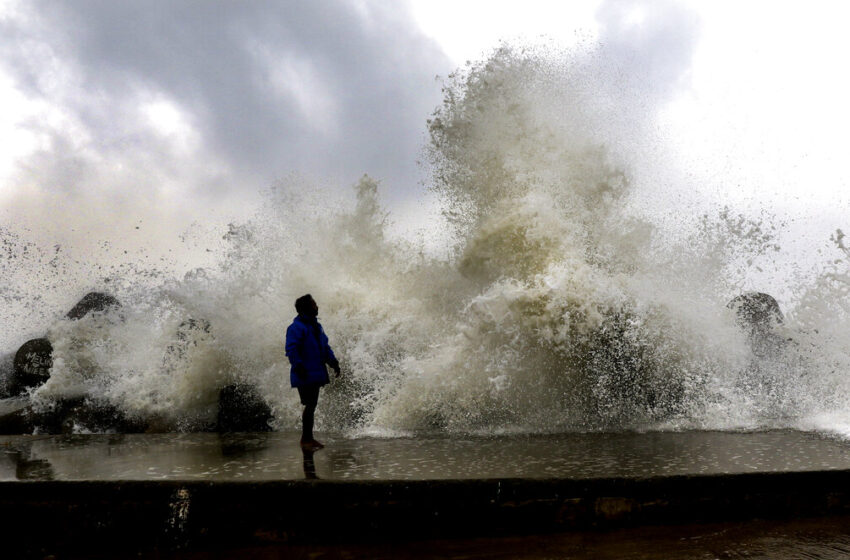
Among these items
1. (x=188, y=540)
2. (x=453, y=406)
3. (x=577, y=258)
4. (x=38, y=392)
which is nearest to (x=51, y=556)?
(x=188, y=540)

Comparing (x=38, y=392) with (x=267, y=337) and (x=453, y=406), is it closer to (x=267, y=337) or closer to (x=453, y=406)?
(x=267, y=337)

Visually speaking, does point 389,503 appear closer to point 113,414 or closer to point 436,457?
point 436,457

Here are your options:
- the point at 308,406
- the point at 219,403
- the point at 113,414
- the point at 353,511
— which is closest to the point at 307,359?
the point at 308,406

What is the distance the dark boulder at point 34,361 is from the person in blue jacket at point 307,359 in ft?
25.8

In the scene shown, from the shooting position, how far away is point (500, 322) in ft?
18.9

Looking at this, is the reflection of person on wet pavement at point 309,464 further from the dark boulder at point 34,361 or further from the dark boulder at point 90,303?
the dark boulder at point 90,303

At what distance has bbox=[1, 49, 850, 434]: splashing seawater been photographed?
572cm

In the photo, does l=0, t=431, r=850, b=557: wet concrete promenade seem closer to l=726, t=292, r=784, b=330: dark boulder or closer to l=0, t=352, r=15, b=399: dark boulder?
l=726, t=292, r=784, b=330: dark boulder

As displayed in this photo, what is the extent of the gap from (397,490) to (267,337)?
5.01 metres


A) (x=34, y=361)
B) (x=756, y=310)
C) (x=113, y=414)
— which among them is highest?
(x=756, y=310)

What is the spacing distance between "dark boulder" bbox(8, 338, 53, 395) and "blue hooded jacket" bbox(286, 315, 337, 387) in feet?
25.8

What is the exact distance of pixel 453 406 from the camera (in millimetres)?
5602

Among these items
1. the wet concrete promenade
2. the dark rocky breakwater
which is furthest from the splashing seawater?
the wet concrete promenade

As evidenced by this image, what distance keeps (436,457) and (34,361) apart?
9585mm
